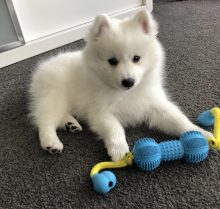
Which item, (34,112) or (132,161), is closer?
(132,161)

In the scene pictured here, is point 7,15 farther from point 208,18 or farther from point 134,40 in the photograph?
point 208,18

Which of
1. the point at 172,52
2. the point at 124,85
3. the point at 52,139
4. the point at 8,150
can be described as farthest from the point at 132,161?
the point at 172,52

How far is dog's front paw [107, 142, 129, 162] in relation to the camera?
4.52ft

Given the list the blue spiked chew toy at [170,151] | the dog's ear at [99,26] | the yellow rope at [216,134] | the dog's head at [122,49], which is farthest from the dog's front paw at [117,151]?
the dog's ear at [99,26]

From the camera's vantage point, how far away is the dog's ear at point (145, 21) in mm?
1529

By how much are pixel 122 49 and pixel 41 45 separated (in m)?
2.06

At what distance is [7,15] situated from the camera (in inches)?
109

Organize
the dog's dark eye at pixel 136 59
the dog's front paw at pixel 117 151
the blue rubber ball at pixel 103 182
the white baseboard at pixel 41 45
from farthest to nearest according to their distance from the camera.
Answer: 1. the white baseboard at pixel 41 45
2. the dog's dark eye at pixel 136 59
3. the dog's front paw at pixel 117 151
4. the blue rubber ball at pixel 103 182

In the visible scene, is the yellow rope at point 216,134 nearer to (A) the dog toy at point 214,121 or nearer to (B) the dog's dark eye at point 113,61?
(A) the dog toy at point 214,121

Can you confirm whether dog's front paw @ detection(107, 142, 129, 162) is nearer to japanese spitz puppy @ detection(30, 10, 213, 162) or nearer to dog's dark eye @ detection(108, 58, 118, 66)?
japanese spitz puppy @ detection(30, 10, 213, 162)

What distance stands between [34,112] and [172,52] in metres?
1.84

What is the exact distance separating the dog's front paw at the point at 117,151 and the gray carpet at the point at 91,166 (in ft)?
0.22

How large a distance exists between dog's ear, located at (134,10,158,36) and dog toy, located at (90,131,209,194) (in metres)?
0.78

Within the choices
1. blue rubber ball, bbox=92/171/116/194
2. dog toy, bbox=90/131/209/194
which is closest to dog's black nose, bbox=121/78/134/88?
dog toy, bbox=90/131/209/194
